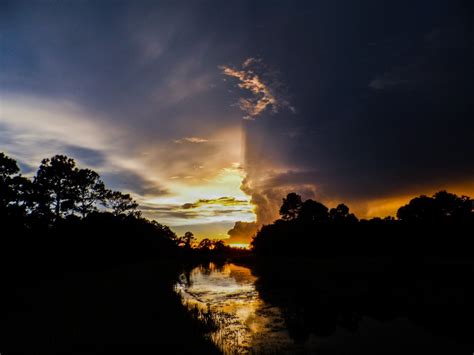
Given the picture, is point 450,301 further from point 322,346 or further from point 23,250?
point 23,250

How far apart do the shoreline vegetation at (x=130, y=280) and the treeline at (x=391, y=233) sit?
0.78 ft

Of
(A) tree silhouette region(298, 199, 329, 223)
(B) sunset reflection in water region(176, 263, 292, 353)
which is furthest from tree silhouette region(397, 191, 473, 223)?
(B) sunset reflection in water region(176, 263, 292, 353)

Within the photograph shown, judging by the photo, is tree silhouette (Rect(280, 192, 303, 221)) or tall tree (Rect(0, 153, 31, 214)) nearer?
tall tree (Rect(0, 153, 31, 214))

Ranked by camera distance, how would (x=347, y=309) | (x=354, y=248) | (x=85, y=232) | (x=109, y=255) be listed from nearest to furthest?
(x=347, y=309) → (x=85, y=232) → (x=109, y=255) → (x=354, y=248)

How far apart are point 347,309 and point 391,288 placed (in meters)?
8.98

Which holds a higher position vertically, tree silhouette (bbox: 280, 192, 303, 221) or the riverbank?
tree silhouette (bbox: 280, 192, 303, 221)

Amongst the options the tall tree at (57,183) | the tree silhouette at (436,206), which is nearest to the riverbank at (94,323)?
the tall tree at (57,183)

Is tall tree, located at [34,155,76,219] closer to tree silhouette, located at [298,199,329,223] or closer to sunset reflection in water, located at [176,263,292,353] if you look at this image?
sunset reflection in water, located at [176,263,292,353]

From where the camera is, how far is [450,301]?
860 inches

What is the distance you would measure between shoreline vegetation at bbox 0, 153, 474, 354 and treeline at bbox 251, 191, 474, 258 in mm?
239

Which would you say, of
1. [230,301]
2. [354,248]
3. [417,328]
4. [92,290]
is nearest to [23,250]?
[92,290]

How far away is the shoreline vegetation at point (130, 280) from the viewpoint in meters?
15.1

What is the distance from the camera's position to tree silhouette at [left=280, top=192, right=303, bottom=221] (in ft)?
335

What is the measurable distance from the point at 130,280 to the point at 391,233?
167ft
